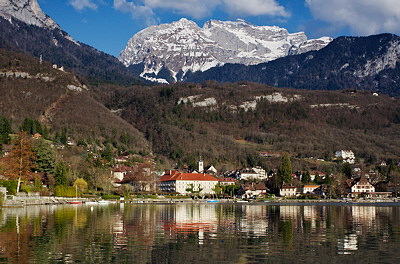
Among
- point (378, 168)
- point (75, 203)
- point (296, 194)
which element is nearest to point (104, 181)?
point (75, 203)

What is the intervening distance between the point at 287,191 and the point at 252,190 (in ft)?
31.3

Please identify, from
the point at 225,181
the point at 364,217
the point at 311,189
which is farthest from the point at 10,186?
the point at 311,189

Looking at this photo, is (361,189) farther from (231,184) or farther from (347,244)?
Answer: (347,244)

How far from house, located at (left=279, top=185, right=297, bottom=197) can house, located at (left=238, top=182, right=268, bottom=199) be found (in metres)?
5.87

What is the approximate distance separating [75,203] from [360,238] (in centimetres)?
6254

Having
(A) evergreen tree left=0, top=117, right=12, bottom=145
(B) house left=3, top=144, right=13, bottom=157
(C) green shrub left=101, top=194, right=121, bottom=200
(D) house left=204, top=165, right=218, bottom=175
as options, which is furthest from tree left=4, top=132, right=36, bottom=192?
(D) house left=204, top=165, right=218, bottom=175

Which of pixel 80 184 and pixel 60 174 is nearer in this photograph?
pixel 60 174

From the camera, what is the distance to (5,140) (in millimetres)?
132250

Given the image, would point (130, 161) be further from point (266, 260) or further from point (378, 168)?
point (266, 260)

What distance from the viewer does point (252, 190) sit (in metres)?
Answer: 146

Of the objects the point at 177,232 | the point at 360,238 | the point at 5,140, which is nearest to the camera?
the point at 360,238

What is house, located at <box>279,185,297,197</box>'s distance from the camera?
142500 mm

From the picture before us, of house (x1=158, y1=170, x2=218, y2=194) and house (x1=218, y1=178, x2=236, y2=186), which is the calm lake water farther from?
house (x1=218, y1=178, x2=236, y2=186)

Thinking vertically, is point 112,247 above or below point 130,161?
below
